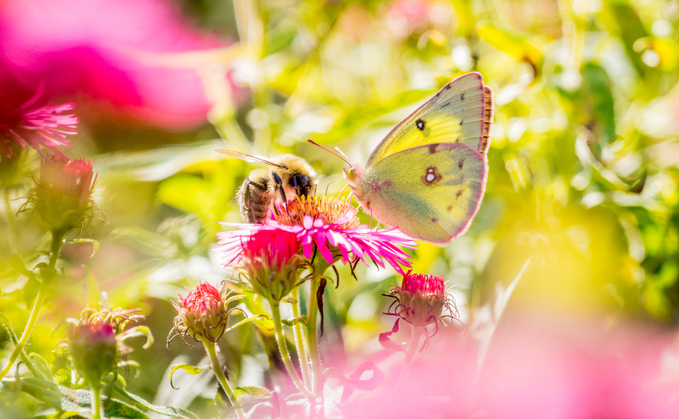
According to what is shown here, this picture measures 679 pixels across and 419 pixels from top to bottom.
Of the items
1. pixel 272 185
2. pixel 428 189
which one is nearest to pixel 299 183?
pixel 272 185

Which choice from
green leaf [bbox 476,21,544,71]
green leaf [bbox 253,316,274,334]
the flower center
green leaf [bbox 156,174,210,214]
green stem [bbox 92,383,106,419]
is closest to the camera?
green stem [bbox 92,383,106,419]

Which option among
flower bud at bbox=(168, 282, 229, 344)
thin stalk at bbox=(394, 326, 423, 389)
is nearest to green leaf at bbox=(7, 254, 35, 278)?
flower bud at bbox=(168, 282, 229, 344)

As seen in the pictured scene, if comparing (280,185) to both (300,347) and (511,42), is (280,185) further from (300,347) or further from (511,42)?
(511,42)

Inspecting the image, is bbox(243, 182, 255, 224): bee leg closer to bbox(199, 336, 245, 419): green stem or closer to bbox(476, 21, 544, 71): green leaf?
bbox(199, 336, 245, 419): green stem

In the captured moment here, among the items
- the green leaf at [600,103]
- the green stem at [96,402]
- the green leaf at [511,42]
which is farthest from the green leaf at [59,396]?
the green leaf at [600,103]

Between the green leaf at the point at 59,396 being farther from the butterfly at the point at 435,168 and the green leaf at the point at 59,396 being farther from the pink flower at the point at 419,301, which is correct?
the butterfly at the point at 435,168
